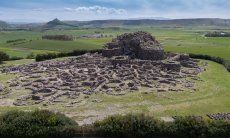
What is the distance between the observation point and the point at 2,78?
7256 cm

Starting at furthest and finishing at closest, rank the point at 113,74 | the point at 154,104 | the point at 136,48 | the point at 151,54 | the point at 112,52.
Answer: the point at 112,52 < the point at 136,48 < the point at 151,54 < the point at 113,74 < the point at 154,104

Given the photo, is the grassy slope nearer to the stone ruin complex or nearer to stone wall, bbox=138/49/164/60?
the stone ruin complex

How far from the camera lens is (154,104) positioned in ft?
174

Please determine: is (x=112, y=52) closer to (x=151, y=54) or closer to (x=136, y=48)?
(x=136, y=48)

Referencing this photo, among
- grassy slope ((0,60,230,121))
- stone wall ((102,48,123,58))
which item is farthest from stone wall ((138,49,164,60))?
grassy slope ((0,60,230,121))

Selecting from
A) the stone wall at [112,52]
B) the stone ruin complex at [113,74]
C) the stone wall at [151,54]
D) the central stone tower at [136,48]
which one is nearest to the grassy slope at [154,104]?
the stone ruin complex at [113,74]

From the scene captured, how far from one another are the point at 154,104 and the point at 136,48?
3919cm

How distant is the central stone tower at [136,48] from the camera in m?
88.0

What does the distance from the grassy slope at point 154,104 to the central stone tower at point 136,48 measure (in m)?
25.5

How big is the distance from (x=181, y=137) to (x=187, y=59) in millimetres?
57694

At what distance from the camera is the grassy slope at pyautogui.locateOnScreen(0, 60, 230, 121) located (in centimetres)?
4944

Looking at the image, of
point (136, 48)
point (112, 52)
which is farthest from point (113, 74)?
point (136, 48)

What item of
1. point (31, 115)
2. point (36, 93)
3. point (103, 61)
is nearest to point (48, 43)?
point (103, 61)

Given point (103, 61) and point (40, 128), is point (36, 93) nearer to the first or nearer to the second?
point (40, 128)
